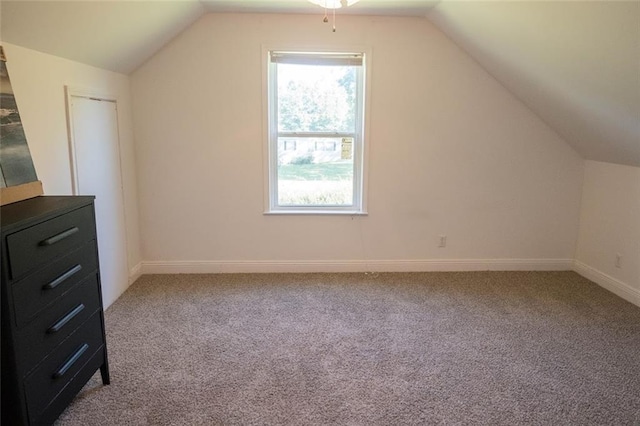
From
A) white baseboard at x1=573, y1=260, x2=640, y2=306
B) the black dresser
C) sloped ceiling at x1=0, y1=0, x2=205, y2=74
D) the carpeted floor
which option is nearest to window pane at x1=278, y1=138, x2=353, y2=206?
the carpeted floor

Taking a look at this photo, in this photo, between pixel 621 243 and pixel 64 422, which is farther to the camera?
pixel 621 243

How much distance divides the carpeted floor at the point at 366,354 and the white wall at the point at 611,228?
17 cm

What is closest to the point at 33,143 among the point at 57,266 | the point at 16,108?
the point at 16,108

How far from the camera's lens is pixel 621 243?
342 cm

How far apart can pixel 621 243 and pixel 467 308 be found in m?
1.49

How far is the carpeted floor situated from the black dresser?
281 mm

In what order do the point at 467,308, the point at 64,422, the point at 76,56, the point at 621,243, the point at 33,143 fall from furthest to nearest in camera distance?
the point at 621,243 → the point at 467,308 → the point at 76,56 → the point at 33,143 → the point at 64,422

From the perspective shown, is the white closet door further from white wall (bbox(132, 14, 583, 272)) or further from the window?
the window

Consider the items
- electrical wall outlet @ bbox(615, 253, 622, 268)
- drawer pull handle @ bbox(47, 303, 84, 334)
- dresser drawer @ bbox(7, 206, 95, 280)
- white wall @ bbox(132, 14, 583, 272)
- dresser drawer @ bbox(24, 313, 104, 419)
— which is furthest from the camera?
white wall @ bbox(132, 14, 583, 272)

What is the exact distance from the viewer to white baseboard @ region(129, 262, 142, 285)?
357 centimetres

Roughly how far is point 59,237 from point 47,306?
0.95 ft

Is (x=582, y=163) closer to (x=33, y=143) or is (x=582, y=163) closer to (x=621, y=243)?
(x=621, y=243)

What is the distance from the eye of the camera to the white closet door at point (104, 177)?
2764 mm

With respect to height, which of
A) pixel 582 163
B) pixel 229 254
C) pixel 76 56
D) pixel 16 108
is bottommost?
pixel 229 254
